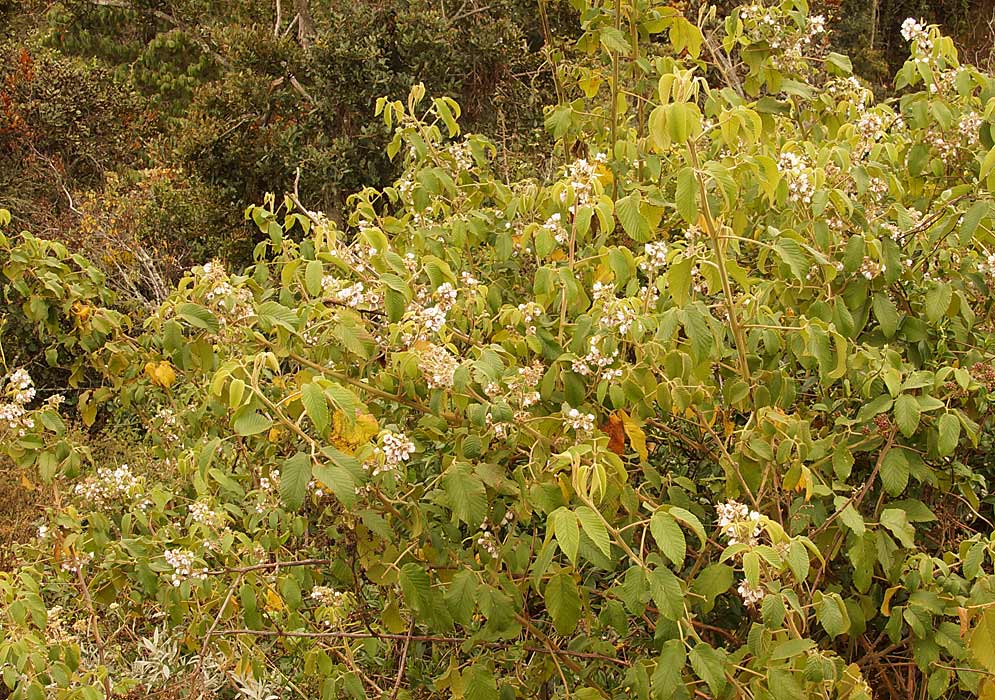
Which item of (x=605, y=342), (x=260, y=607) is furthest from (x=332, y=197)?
(x=605, y=342)

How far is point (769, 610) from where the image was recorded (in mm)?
1522

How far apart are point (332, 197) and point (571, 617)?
5775mm

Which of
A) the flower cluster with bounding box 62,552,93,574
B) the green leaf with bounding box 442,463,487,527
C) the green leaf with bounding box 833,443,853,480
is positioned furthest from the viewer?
the flower cluster with bounding box 62,552,93,574

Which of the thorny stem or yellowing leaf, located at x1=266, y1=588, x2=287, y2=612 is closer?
the thorny stem

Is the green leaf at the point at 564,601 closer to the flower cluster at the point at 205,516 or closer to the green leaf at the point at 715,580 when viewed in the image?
the green leaf at the point at 715,580

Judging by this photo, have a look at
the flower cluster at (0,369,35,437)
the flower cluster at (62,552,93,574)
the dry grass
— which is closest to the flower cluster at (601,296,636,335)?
the flower cluster at (0,369,35,437)

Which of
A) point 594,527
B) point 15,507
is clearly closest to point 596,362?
point 594,527

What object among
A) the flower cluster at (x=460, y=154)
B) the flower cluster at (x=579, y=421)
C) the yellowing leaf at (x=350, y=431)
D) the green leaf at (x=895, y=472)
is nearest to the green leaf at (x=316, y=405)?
the yellowing leaf at (x=350, y=431)

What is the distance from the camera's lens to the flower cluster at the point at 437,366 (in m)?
1.67

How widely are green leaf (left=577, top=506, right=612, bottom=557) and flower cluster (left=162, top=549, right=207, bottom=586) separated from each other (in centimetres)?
99

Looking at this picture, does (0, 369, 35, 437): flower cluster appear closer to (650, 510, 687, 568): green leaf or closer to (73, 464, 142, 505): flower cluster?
(73, 464, 142, 505): flower cluster

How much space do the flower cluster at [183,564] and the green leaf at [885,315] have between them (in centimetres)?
140

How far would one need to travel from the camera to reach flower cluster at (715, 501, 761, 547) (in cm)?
149

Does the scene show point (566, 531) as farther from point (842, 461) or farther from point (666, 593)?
point (842, 461)
